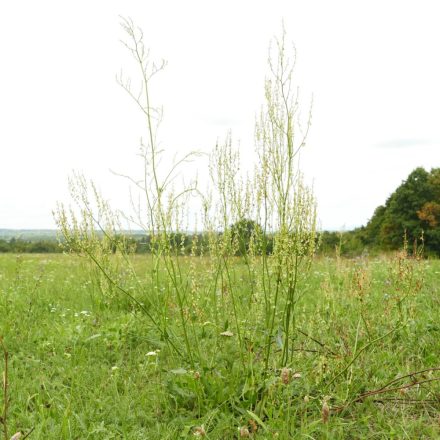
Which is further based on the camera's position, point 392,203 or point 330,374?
point 392,203

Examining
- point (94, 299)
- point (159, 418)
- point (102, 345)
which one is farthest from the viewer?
point (94, 299)

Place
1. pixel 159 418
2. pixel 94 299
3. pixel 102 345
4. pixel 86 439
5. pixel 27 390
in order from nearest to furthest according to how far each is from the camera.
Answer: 1. pixel 86 439
2. pixel 159 418
3. pixel 27 390
4. pixel 102 345
5. pixel 94 299

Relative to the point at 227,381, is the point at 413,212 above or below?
above

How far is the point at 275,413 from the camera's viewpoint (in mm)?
2580

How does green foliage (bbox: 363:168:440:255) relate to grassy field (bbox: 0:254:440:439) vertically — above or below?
above

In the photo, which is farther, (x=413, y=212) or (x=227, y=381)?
(x=413, y=212)

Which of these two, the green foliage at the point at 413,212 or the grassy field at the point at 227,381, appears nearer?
the grassy field at the point at 227,381

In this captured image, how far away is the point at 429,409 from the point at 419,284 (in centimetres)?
83

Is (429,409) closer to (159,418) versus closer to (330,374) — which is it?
(330,374)

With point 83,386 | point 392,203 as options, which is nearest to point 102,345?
point 83,386

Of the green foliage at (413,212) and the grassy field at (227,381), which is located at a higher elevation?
the green foliage at (413,212)

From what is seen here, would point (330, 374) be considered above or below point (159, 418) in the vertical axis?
above

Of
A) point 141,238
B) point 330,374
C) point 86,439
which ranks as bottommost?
point 86,439

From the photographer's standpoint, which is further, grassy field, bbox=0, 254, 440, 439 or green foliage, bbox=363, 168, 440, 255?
green foliage, bbox=363, 168, 440, 255
